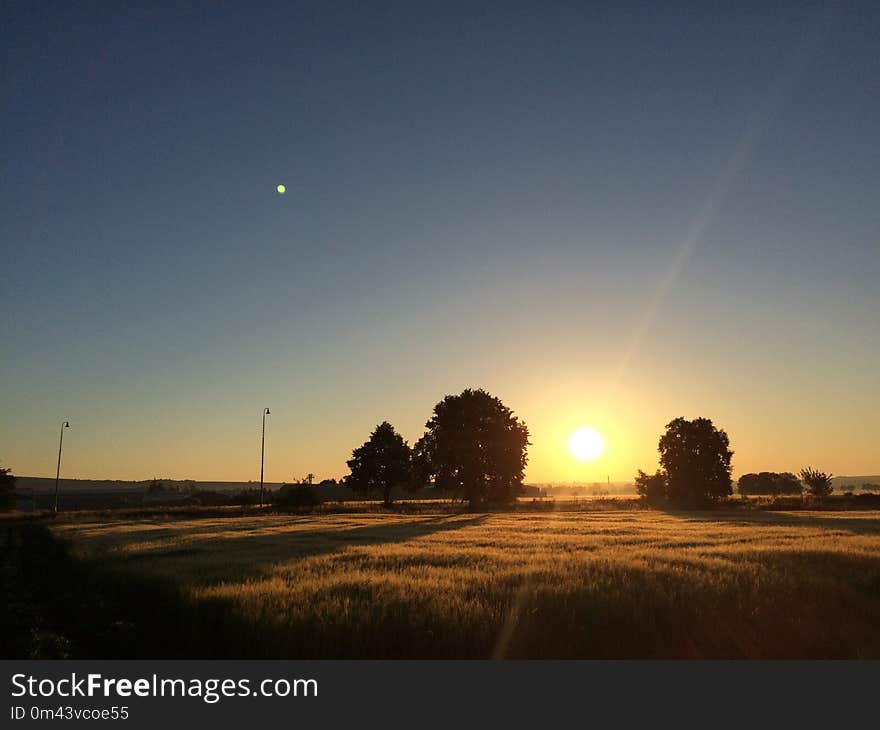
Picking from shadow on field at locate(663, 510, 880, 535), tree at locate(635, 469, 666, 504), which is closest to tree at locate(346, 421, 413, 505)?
tree at locate(635, 469, 666, 504)

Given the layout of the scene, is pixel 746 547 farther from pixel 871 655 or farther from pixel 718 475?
pixel 718 475

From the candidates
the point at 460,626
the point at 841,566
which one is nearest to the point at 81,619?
the point at 460,626

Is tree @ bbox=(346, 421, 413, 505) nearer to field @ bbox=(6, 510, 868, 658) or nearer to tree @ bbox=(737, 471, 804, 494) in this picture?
field @ bbox=(6, 510, 868, 658)

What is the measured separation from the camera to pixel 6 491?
222ft

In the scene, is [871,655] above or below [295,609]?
below

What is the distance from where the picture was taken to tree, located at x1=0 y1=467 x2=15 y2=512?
6731 centimetres

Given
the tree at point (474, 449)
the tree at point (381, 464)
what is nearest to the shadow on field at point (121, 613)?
the tree at point (474, 449)

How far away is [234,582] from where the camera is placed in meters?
13.1

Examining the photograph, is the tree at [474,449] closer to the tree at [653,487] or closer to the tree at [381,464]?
the tree at [381,464]

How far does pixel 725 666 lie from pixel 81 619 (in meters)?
11.5

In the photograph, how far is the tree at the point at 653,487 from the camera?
88.2m

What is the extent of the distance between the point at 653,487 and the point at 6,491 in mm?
85228

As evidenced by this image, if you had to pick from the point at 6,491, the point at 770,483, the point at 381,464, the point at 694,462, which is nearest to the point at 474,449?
the point at 381,464

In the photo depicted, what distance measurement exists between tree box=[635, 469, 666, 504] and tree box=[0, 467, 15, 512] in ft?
275
